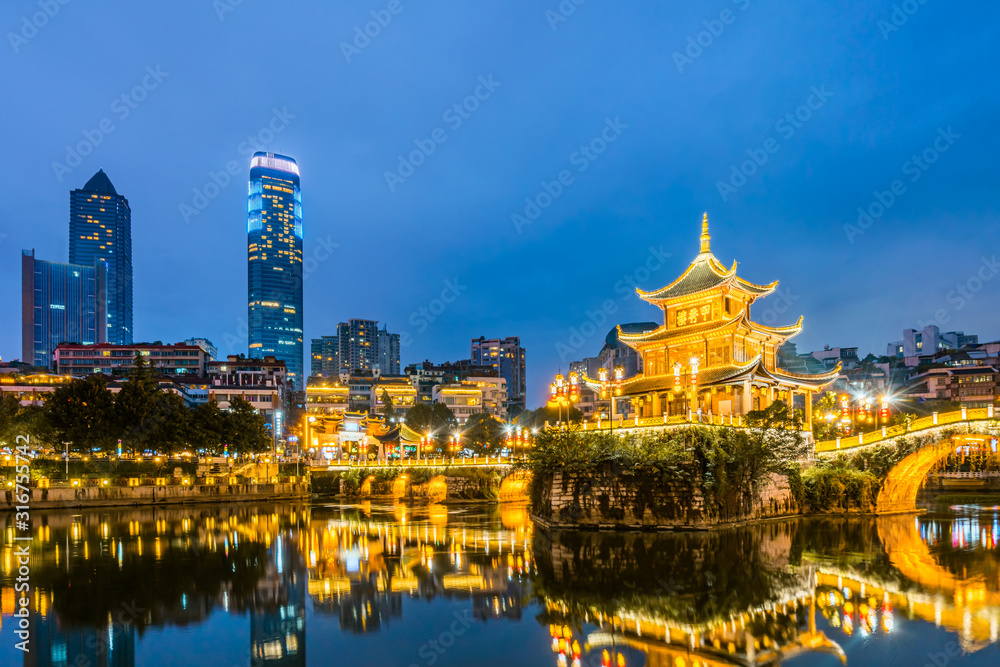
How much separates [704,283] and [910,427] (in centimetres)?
1430

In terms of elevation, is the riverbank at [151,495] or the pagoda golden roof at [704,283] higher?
the pagoda golden roof at [704,283]

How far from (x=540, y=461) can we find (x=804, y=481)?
590 inches

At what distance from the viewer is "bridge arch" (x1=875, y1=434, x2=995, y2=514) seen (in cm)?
3431

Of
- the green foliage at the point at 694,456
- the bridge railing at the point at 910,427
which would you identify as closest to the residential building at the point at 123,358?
the green foliage at the point at 694,456

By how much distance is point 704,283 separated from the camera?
146ft

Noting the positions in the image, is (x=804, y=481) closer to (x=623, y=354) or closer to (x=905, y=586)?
(x=905, y=586)

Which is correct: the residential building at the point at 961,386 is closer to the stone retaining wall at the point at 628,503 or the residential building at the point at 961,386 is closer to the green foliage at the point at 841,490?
the green foliage at the point at 841,490

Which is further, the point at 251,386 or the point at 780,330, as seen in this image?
the point at 251,386

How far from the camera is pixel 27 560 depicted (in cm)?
2886

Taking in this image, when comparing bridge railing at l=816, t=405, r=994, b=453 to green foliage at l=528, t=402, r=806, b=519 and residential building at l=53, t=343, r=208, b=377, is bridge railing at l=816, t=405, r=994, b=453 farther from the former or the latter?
residential building at l=53, t=343, r=208, b=377

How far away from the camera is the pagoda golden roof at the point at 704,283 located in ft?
143

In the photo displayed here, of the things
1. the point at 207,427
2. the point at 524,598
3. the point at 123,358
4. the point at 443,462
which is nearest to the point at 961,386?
the point at 443,462

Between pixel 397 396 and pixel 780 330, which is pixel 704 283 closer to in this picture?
pixel 780 330

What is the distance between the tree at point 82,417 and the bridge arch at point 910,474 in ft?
182
